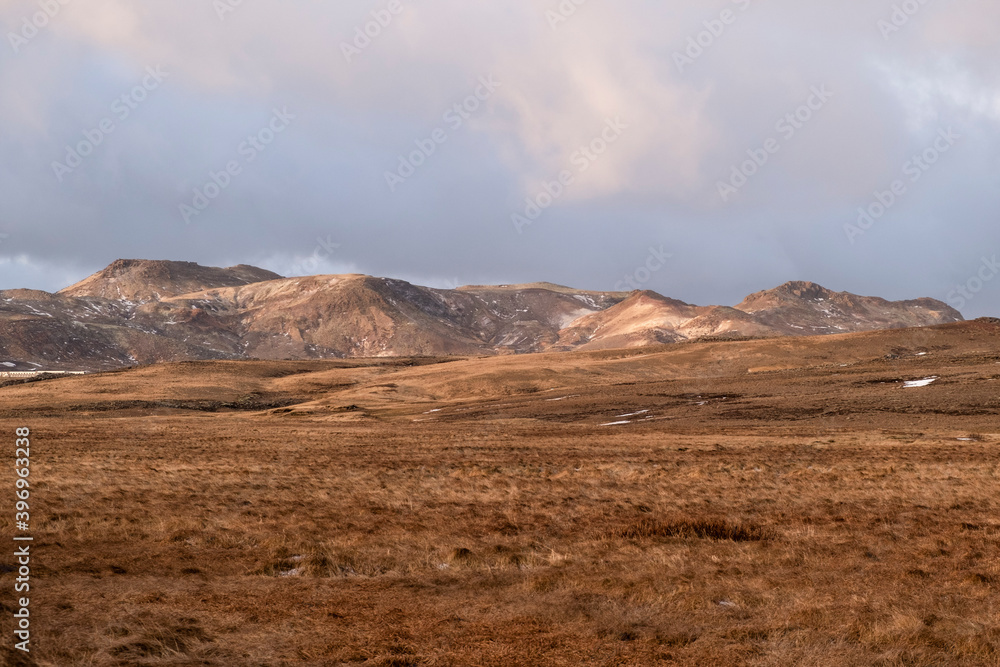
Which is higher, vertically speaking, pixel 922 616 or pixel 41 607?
pixel 41 607

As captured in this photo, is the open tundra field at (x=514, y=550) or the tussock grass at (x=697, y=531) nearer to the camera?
the open tundra field at (x=514, y=550)

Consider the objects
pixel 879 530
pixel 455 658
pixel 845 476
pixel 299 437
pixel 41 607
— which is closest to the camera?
pixel 455 658

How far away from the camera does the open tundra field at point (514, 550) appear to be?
984 centimetres

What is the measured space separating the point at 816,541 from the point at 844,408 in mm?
54130

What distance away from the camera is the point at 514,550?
51.6 ft

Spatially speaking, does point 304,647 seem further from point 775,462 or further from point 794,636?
point 775,462

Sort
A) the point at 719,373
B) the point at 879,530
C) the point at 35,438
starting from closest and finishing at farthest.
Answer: the point at 879,530 < the point at 35,438 < the point at 719,373

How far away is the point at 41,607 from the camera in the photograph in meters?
10.9

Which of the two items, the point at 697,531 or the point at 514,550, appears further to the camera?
the point at 697,531

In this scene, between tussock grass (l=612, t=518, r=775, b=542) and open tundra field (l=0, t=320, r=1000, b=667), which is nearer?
open tundra field (l=0, t=320, r=1000, b=667)

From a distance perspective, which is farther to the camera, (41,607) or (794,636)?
(41,607)

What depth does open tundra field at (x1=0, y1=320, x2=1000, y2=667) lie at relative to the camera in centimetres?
984

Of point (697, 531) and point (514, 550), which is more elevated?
point (514, 550)

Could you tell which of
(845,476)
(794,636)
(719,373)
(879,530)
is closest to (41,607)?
(794,636)
